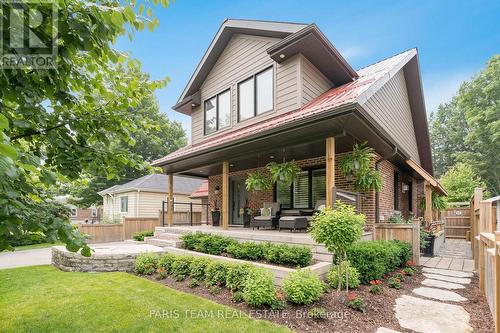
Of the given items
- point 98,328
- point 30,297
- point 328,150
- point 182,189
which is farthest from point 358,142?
point 182,189

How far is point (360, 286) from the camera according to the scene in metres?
5.47

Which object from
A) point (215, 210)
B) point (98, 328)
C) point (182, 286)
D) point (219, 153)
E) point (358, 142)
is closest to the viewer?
point (98, 328)

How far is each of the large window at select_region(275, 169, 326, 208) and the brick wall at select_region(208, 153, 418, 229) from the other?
314mm

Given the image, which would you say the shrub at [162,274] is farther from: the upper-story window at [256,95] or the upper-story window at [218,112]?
the upper-story window at [218,112]

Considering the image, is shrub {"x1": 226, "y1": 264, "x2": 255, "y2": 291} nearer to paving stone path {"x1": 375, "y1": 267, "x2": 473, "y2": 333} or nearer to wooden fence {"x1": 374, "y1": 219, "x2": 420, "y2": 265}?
paving stone path {"x1": 375, "y1": 267, "x2": 473, "y2": 333}

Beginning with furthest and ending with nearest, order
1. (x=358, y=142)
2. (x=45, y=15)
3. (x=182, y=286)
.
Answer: (x=358, y=142), (x=182, y=286), (x=45, y=15)

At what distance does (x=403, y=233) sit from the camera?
25.7ft

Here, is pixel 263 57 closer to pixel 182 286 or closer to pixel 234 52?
pixel 234 52

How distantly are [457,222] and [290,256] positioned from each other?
1426cm

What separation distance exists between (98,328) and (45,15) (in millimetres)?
3869

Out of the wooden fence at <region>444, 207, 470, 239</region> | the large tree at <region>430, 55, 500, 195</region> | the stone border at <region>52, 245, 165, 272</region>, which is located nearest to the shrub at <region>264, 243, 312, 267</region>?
the stone border at <region>52, 245, 165, 272</region>

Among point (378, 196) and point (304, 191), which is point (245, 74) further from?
point (378, 196)

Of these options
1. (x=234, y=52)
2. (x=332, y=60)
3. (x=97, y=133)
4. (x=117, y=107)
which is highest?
(x=234, y=52)

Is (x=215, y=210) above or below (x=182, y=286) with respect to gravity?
above
